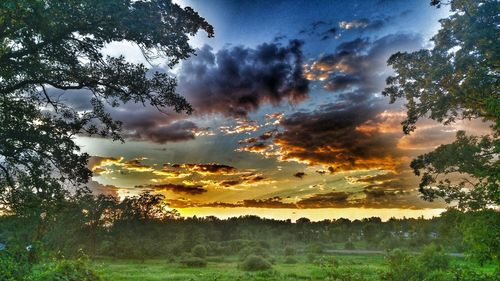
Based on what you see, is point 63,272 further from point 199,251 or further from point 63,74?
point 199,251

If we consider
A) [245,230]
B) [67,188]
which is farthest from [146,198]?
[67,188]

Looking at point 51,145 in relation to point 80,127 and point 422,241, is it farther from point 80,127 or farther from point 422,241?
point 422,241

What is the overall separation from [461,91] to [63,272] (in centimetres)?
2222

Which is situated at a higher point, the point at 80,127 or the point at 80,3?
the point at 80,3

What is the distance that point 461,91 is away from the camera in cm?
1992

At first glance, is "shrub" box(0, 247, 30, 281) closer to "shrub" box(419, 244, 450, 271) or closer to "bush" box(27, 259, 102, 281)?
"bush" box(27, 259, 102, 281)

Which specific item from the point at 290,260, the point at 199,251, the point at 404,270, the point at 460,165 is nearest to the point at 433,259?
the point at 404,270

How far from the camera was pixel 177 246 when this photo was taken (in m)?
90.9

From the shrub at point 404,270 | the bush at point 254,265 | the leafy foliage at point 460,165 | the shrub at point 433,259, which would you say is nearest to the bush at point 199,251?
the bush at point 254,265

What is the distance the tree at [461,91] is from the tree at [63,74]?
12.2 metres

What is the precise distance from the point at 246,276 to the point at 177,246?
140ft

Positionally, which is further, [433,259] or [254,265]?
[254,265]

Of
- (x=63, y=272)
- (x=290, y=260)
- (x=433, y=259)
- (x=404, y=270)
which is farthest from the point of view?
(x=290, y=260)

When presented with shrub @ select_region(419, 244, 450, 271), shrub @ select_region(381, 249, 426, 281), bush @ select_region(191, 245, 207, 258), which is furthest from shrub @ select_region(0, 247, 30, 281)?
bush @ select_region(191, 245, 207, 258)
